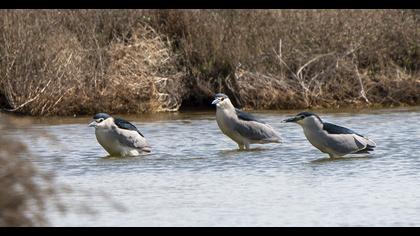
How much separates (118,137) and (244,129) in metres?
1.69

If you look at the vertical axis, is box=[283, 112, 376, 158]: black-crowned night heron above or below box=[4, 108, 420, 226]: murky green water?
above

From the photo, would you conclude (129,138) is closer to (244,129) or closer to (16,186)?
(244,129)

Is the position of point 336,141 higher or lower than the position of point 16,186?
lower

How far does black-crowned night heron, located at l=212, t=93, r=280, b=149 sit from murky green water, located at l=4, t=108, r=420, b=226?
7.3 inches

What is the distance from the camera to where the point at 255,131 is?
1376 cm

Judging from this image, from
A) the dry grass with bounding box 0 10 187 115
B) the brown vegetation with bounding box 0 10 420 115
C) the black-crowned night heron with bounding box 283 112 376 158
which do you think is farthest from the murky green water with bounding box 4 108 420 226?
the brown vegetation with bounding box 0 10 420 115

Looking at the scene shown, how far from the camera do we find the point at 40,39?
18.0 m

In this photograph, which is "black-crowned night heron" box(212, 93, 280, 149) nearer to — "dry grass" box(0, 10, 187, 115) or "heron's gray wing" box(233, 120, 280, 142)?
"heron's gray wing" box(233, 120, 280, 142)

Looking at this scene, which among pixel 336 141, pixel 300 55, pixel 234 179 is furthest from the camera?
pixel 300 55

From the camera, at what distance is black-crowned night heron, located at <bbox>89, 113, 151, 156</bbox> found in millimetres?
13031

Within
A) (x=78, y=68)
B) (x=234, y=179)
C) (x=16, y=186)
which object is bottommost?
(x=234, y=179)

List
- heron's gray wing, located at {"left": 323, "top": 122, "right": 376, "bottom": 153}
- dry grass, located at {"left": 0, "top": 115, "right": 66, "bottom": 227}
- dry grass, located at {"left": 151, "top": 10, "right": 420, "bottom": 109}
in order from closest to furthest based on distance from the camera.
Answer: dry grass, located at {"left": 0, "top": 115, "right": 66, "bottom": 227} → heron's gray wing, located at {"left": 323, "top": 122, "right": 376, "bottom": 153} → dry grass, located at {"left": 151, "top": 10, "right": 420, "bottom": 109}

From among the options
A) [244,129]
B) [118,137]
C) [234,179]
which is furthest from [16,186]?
[244,129]
